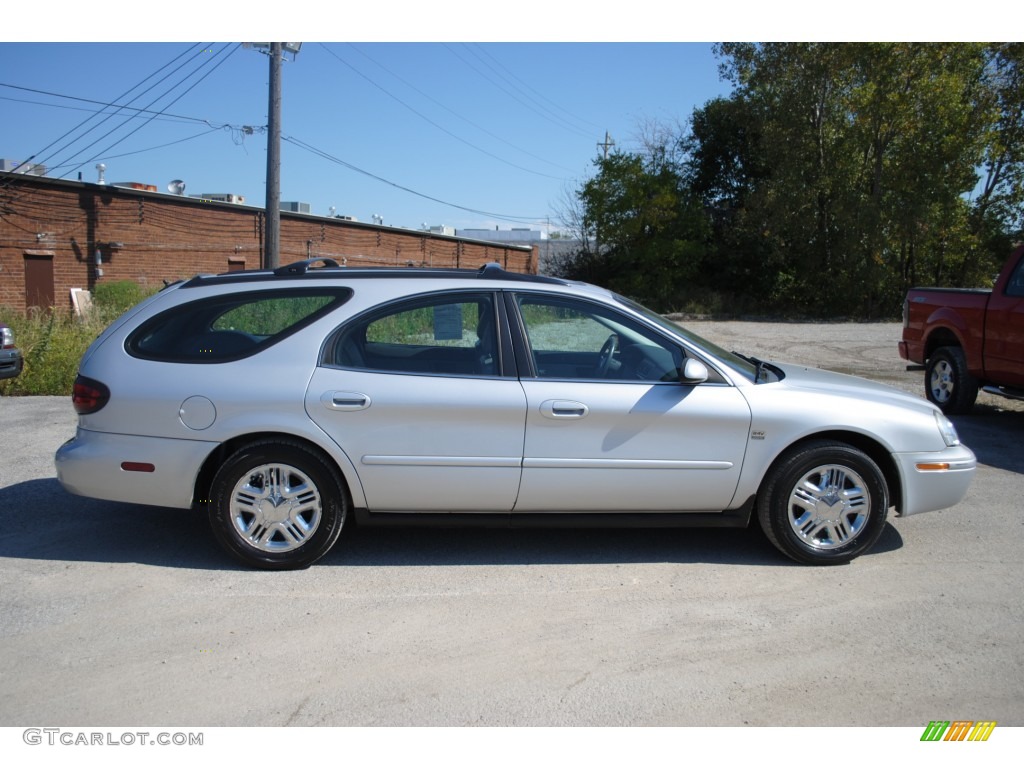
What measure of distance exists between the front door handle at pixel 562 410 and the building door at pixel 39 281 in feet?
73.4

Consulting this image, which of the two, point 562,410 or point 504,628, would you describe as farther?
point 562,410

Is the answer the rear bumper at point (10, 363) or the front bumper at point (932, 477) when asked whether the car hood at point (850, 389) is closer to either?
the front bumper at point (932, 477)

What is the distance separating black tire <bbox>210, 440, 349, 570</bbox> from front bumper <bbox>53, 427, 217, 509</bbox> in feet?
0.61

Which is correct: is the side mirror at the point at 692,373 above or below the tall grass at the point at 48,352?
above

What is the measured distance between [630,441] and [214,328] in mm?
2512

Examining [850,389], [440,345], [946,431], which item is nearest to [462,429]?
[440,345]

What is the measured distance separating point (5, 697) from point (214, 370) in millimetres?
1917

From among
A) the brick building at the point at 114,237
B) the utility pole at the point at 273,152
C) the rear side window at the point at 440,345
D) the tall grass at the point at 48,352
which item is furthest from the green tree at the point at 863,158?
the rear side window at the point at 440,345

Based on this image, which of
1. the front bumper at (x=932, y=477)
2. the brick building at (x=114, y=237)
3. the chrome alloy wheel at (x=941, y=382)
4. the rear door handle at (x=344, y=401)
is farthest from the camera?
the brick building at (x=114, y=237)

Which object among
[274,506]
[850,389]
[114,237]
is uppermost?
[114,237]

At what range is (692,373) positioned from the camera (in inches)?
192

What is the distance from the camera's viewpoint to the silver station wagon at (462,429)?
191 inches

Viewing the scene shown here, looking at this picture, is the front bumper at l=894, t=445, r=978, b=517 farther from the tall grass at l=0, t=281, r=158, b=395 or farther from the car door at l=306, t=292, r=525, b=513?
the tall grass at l=0, t=281, r=158, b=395

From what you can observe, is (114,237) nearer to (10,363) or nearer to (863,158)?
(10,363)
